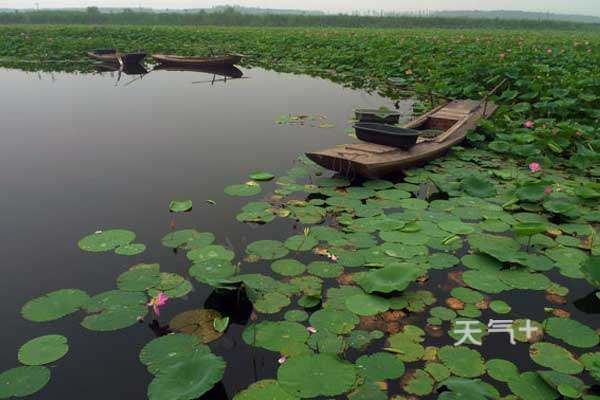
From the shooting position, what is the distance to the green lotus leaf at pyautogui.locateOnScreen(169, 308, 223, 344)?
284 cm

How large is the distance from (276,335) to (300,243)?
1.24m

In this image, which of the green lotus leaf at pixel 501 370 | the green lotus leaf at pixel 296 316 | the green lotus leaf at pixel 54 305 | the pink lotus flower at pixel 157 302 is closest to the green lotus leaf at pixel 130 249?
the green lotus leaf at pixel 54 305

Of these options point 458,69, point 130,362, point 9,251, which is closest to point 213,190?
point 9,251

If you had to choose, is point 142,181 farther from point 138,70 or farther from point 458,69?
point 138,70

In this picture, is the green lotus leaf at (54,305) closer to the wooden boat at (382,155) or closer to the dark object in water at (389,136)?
the wooden boat at (382,155)

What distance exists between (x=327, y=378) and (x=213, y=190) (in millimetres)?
3333

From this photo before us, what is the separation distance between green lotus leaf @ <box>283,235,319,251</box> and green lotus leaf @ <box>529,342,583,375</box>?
5.99 feet

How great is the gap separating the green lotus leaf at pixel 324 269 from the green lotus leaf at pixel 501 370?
125 centimetres

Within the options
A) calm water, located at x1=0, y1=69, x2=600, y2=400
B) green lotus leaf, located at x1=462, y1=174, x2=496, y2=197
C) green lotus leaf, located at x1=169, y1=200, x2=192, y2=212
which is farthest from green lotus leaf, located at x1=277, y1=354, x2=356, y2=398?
green lotus leaf, located at x1=462, y1=174, x2=496, y2=197

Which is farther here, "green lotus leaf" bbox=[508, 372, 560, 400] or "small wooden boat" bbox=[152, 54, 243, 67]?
"small wooden boat" bbox=[152, 54, 243, 67]

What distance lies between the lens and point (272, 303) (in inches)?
124

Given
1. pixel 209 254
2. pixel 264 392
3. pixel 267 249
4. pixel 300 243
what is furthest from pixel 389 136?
pixel 264 392

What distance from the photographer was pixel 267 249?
388 cm

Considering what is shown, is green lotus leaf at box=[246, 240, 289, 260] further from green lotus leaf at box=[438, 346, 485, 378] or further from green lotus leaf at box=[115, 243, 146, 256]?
green lotus leaf at box=[438, 346, 485, 378]
